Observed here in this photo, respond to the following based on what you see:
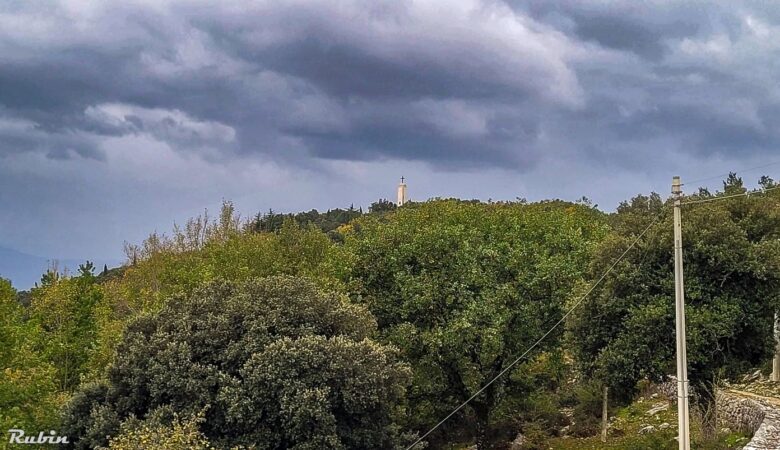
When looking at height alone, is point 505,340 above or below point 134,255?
below

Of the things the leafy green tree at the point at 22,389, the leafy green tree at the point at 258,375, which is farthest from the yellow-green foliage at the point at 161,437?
the leafy green tree at the point at 22,389

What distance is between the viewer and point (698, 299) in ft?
59.4

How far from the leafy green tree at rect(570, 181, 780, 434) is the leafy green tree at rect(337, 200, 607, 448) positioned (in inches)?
166

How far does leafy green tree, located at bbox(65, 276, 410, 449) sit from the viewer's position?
53.9ft

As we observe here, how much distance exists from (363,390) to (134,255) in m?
48.1

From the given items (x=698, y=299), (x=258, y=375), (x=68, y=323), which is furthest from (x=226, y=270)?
(x=698, y=299)

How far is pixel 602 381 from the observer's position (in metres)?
19.0

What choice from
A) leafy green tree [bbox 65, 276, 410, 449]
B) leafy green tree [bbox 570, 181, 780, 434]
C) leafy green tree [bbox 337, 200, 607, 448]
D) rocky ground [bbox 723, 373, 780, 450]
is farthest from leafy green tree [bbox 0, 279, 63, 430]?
rocky ground [bbox 723, 373, 780, 450]

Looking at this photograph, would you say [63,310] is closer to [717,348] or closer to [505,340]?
[505,340]

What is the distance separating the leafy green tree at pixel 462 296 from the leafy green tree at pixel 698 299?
4223mm

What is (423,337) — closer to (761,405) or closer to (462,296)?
(462,296)

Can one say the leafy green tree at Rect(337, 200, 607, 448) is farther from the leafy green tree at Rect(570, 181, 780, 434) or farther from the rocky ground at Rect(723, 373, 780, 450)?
the rocky ground at Rect(723, 373, 780, 450)

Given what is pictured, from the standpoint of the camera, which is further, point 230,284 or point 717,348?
point 230,284

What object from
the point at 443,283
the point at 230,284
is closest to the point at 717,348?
the point at 443,283
